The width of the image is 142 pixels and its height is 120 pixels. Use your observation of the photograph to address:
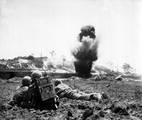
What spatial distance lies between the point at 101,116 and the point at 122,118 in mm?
783

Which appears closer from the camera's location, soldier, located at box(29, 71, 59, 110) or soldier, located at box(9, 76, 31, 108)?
soldier, located at box(29, 71, 59, 110)

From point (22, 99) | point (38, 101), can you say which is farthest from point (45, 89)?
point (22, 99)

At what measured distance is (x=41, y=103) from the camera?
420 inches

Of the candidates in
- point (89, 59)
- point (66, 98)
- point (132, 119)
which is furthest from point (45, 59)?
point (132, 119)

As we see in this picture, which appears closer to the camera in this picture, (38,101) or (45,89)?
(45,89)

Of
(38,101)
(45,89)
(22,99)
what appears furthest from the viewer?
(22,99)

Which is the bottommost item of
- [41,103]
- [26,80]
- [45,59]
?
[45,59]

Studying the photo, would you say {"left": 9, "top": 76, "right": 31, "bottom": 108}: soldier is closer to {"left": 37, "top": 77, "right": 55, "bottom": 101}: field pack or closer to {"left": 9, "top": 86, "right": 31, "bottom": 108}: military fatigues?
{"left": 9, "top": 86, "right": 31, "bottom": 108}: military fatigues

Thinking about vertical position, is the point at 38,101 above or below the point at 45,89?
below

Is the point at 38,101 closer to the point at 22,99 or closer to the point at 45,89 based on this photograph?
the point at 45,89

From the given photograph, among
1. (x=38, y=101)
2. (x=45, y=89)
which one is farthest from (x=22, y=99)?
(x=45, y=89)

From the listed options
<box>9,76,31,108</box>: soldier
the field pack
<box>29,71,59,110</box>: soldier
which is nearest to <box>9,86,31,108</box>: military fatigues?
<box>9,76,31,108</box>: soldier

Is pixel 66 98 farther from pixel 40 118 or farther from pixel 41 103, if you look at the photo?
pixel 40 118

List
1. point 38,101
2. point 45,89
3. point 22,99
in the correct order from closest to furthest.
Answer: point 45,89
point 38,101
point 22,99
